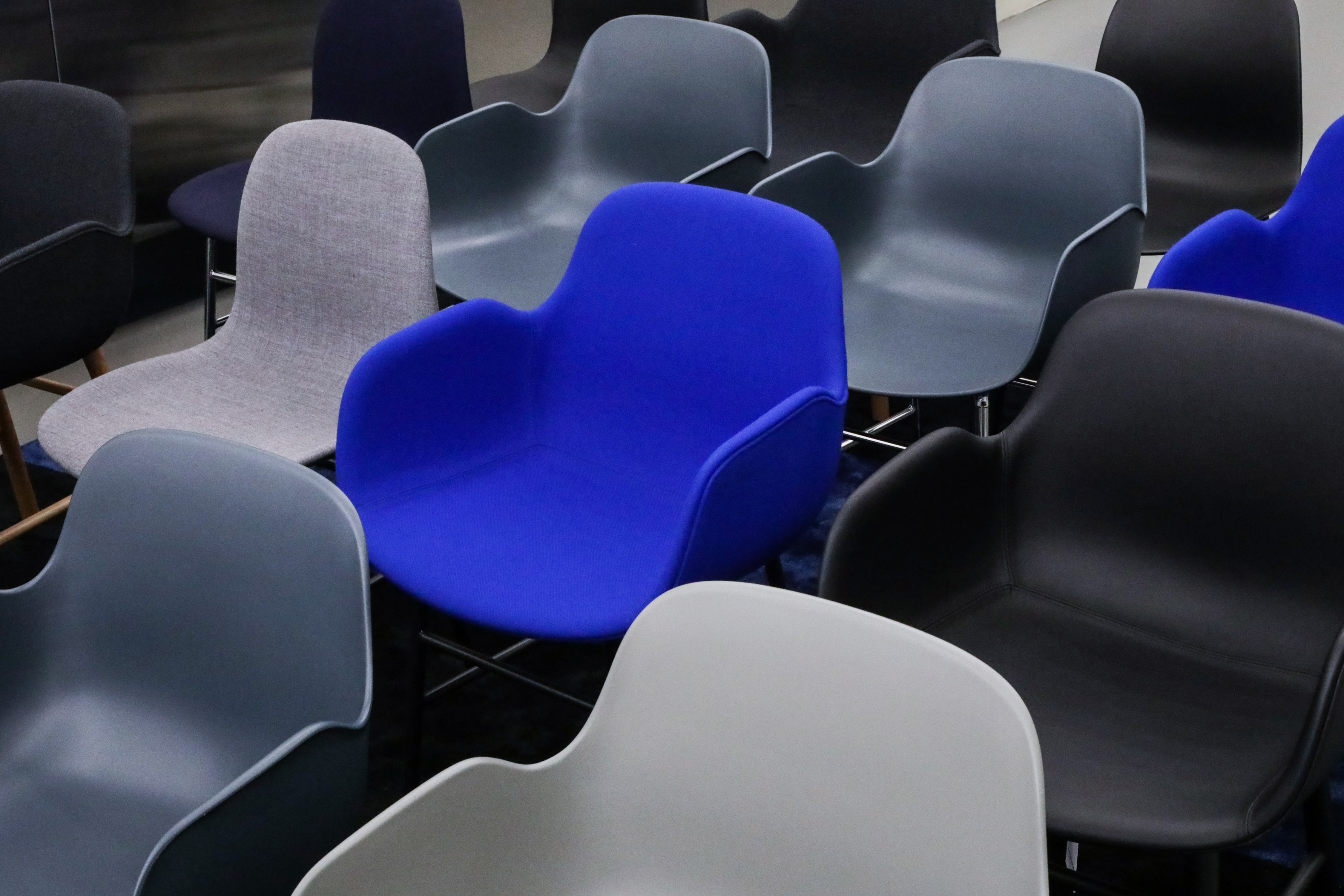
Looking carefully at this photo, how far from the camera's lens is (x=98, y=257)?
2695 millimetres

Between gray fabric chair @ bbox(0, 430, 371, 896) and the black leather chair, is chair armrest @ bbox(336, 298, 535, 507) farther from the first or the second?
the black leather chair

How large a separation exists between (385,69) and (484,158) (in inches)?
18.7

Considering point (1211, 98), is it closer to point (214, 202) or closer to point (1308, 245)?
point (1308, 245)

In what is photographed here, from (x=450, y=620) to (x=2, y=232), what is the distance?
1.28 metres

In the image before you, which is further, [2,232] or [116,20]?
[116,20]

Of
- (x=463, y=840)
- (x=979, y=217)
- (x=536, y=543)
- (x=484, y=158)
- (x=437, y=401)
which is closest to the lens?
(x=463, y=840)

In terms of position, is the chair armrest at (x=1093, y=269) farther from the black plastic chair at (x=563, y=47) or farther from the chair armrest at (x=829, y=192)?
the black plastic chair at (x=563, y=47)

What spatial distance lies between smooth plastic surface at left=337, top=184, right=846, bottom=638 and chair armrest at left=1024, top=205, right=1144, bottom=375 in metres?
0.61

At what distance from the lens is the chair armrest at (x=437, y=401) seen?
6.98 feet

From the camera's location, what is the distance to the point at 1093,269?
262 cm

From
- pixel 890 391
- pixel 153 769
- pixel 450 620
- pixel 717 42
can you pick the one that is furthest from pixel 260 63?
pixel 153 769

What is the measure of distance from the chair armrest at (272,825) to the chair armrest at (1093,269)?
1572 millimetres

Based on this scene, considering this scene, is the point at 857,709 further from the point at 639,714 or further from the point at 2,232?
the point at 2,232

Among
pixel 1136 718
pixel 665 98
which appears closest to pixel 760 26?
pixel 665 98
